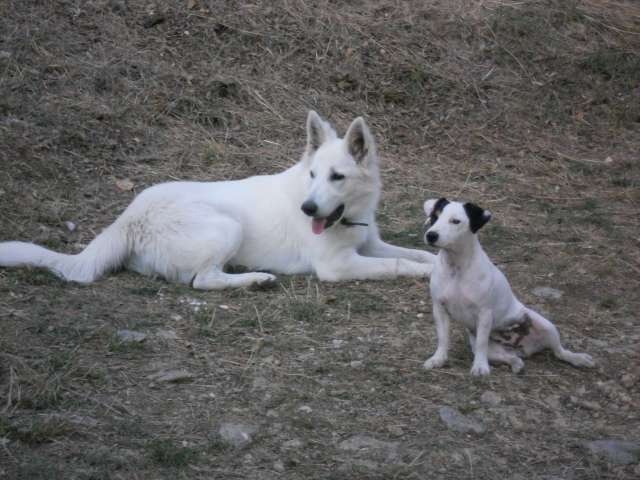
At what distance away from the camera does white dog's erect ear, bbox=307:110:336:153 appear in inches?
250

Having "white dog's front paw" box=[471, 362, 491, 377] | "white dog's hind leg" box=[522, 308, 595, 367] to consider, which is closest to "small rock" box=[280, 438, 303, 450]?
"white dog's front paw" box=[471, 362, 491, 377]

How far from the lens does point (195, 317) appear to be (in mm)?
5418

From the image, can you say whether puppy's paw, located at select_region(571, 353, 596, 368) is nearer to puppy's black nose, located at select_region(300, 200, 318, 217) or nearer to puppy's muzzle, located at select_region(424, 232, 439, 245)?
puppy's muzzle, located at select_region(424, 232, 439, 245)

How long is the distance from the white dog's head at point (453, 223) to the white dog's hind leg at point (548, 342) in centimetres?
71

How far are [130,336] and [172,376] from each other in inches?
20.0

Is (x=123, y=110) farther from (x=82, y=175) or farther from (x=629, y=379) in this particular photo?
(x=629, y=379)

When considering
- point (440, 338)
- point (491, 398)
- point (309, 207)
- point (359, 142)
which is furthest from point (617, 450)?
point (359, 142)

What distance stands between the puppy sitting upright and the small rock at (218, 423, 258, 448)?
1.15 m

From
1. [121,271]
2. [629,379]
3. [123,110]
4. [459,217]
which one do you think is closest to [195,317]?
[121,271]

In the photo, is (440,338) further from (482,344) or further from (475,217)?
(475,217)

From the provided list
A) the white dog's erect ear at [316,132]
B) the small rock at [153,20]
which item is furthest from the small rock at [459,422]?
the small rock at [153,20]

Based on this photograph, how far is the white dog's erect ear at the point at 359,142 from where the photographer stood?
20.5ft

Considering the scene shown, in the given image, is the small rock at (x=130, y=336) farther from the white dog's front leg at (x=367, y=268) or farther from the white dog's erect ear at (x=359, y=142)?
the white dog's erect ear at (x=359, y=142)

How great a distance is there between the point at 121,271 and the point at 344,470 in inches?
115
